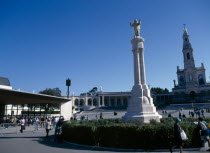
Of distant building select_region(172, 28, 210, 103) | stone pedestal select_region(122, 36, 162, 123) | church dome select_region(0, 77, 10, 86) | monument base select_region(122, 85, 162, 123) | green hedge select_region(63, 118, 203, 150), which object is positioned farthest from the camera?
distant building select_region(172, 28, 210, 103)

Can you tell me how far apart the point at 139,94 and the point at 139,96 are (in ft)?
0.66

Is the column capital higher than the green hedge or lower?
higher

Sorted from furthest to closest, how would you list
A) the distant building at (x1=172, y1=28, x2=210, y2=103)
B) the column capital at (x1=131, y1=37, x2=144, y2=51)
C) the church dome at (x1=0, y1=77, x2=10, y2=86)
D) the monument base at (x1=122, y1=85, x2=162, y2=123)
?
the distant building at (x1=172, y1=28, x2=210, y2=103)
the church dome at (x1=0, y1=77, x2=10, y2=86)
the column capital at (x1=131, y1=37, x2=144, y2=51)
the monument base at (x1=122, y1=85, x2=162, y2=123)

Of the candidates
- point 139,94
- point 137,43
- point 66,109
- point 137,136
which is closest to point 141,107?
point 139,94

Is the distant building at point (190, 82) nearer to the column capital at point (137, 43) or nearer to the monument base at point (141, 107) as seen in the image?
the column capital at point (137, 43)

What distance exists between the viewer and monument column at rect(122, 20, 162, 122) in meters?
16.6

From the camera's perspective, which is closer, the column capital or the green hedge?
the green hedge

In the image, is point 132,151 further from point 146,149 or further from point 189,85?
point 189,85

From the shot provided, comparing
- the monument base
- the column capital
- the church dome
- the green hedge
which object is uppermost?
the church dome

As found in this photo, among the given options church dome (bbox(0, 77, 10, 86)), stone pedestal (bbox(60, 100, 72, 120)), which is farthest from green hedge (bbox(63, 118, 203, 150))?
church dome (bbox(0, 77, 10, 86))

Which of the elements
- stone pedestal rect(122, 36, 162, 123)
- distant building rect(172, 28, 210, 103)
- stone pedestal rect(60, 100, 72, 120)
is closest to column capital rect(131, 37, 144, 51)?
stone pedestal rect(122, 36, 162, 123)

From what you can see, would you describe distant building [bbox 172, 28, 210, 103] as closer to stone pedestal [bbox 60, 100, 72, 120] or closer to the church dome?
stone pedestal [bbox 60, 100, 72, 120]

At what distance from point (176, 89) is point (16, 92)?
80.5m

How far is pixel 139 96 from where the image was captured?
57.7ft
